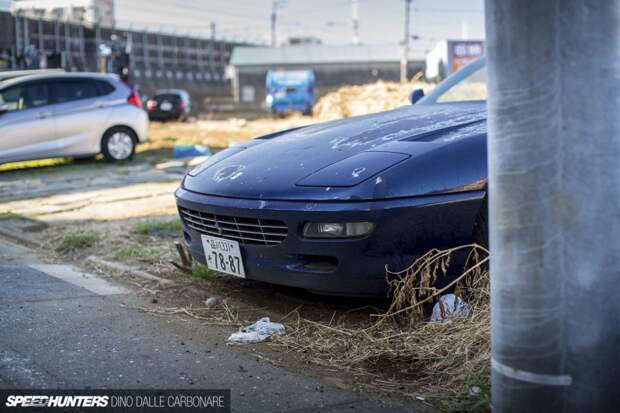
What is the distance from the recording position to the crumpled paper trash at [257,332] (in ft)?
11.6

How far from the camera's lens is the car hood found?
3.56 meters

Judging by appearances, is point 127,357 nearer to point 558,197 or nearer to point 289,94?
point 558,197

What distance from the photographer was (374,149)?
12.4ft

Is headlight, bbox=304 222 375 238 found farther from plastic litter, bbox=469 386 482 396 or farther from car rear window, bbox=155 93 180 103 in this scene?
car rear window, bbox=155 93 180 103

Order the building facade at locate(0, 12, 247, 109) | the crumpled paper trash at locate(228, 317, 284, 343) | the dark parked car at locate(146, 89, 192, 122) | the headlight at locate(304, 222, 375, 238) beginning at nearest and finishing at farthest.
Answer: the headlight at locate(304, 222, 375, 238)
the crumpled paper trash at locate(228, 317, 284, 343)
the building facade at locate(0, 12, 247, 109)
the dark parked car at locate(146, 89, 192, 122)

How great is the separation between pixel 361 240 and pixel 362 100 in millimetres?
24572

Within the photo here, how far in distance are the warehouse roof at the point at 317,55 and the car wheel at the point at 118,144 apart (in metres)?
51.8

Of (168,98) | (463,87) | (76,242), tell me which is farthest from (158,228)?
(168,98)

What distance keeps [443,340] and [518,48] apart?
148cm

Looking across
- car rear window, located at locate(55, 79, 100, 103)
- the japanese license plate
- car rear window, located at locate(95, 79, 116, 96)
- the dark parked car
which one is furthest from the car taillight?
the dark parked car

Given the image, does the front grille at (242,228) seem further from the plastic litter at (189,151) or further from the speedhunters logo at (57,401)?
the plastic litter at (189,151)

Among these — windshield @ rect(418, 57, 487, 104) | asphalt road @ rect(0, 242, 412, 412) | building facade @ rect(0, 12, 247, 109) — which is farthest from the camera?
building facade @ rect(0, 12, 247, 109)

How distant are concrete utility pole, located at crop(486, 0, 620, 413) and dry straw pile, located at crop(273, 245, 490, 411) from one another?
0.51 m

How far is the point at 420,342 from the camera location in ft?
10.9
